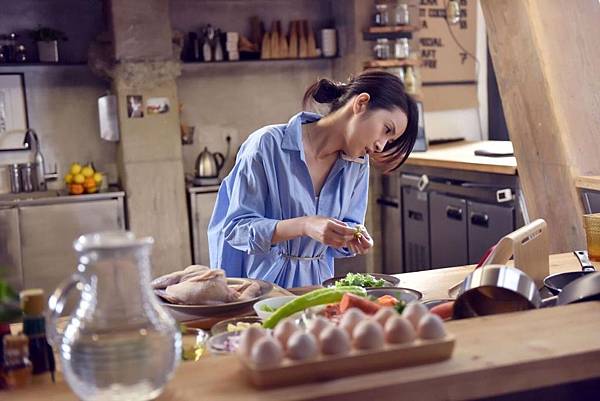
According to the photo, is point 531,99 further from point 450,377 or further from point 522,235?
point 450,377

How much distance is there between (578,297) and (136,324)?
3.08 feet

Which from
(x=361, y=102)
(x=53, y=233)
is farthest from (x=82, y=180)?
(x=361, y=102)

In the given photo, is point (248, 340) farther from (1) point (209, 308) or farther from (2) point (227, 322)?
(1) point (209, 308)

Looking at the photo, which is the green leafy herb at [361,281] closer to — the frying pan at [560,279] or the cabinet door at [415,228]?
the frying pan at [560,279]

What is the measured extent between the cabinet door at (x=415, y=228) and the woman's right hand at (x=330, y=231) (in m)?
2.99

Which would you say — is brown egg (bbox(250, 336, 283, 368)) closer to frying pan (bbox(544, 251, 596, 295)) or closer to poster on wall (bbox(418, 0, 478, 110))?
frying pan (bbox(544, 251, 596, 295))

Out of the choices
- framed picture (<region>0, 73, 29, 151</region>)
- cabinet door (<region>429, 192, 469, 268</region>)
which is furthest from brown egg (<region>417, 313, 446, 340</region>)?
framed picture (<region>0, 73, 29, 151</region>)

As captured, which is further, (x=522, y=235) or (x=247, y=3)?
(x=247, y=3)

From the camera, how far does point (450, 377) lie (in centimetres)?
120

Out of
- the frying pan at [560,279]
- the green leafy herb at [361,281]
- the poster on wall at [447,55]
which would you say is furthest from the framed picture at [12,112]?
the frying pan at [560,279]

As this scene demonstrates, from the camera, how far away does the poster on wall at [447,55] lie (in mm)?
6383

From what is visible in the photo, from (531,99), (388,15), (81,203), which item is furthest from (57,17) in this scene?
(531,99)

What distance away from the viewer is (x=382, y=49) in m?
5.77

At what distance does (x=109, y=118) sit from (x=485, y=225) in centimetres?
271
